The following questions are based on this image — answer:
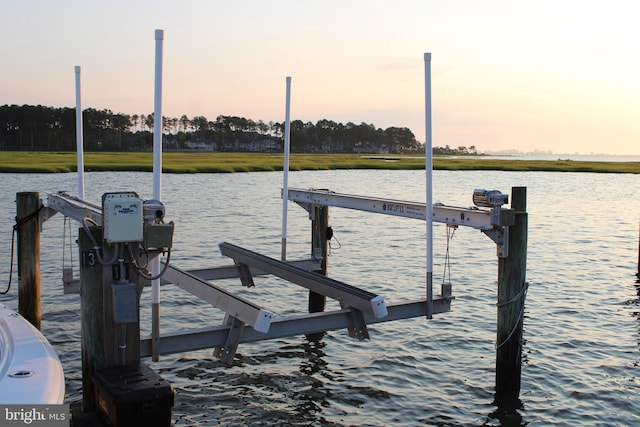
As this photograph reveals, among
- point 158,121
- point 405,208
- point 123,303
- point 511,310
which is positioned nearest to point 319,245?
point 405,208

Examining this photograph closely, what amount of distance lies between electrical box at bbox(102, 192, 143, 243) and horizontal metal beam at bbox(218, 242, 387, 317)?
317 cm

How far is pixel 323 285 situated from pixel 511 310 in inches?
106

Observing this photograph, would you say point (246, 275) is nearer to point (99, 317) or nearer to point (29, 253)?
point (29, 253)

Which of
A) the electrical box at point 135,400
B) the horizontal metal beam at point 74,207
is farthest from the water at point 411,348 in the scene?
the electrical box at point 135,400

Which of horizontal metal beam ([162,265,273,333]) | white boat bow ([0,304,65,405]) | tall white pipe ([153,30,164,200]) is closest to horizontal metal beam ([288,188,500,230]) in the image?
horizontal metal beam ([162,265,273,333])

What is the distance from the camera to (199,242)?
2552cm

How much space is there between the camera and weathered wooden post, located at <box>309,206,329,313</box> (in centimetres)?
1484

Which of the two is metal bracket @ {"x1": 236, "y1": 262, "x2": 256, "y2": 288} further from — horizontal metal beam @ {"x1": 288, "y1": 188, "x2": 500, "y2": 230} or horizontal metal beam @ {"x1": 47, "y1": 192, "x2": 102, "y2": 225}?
horizontal metal beam @ {"x1": 47, "y1": 192, "x2": 102, "y2": 225}

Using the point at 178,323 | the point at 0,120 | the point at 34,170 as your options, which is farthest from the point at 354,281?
the point at 0,120

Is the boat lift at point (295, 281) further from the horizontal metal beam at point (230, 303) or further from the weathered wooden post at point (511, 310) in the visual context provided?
the weathered wooden post at point (511, 310)

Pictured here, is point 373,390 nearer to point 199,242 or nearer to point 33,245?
point 33,245

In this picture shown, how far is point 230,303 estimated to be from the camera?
847 centimetres

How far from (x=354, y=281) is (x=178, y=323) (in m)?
5.99

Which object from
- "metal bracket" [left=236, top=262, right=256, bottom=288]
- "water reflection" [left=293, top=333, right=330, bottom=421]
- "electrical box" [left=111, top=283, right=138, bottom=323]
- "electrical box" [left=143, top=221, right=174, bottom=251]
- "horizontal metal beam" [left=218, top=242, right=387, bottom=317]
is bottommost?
"water reflection" [left=293, top=333, right=330, bottom=421]
